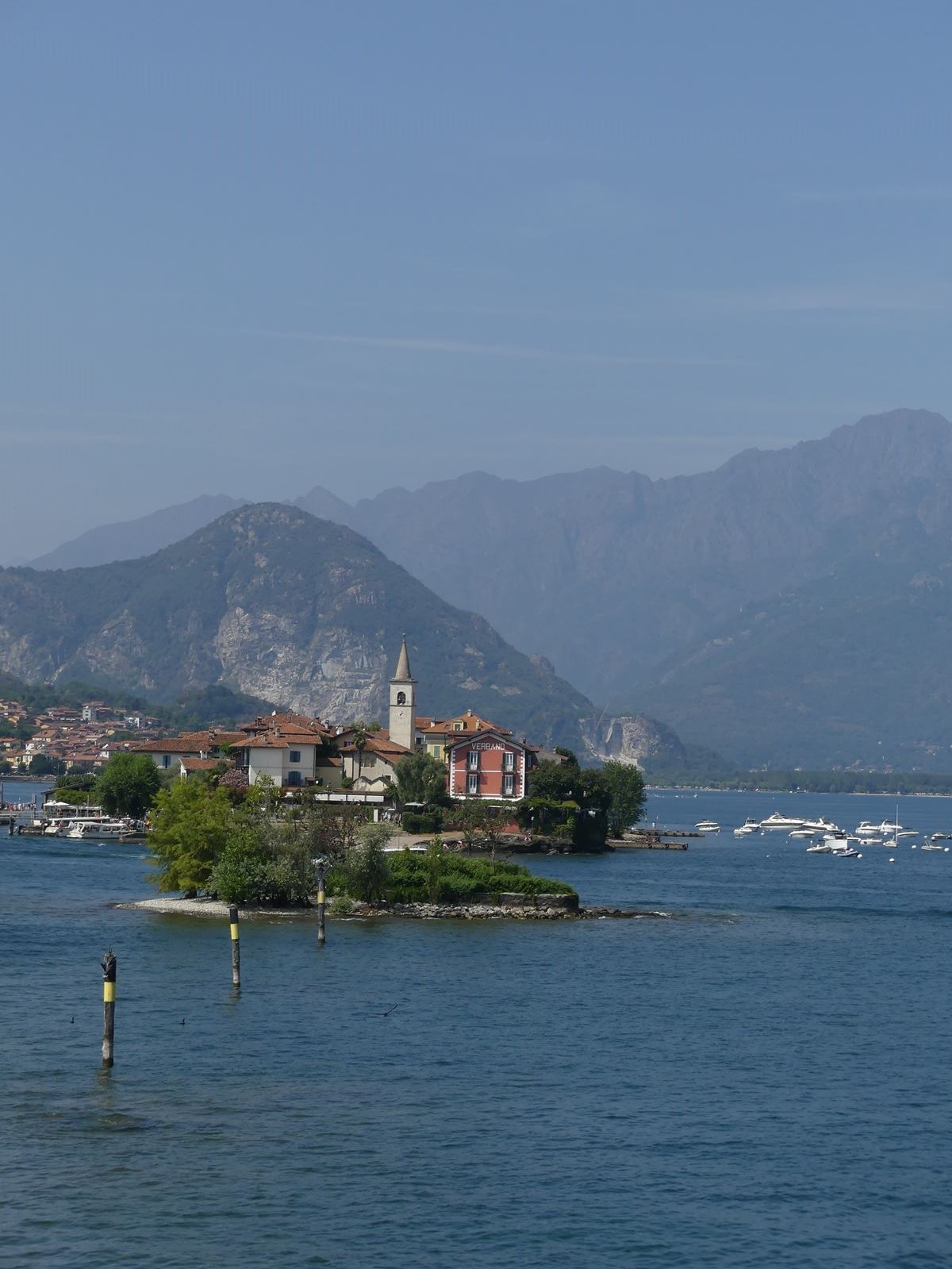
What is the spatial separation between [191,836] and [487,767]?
73.3 m

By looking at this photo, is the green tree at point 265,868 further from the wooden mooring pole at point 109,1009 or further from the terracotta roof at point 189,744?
the terracotta roof at point 189,744

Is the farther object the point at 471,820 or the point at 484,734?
the point at 484,734

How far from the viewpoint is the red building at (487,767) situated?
6102 inches

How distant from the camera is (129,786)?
157000 mm

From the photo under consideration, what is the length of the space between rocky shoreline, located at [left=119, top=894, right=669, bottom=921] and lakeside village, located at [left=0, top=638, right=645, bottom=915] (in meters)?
0.37

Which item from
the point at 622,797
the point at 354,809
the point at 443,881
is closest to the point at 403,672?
the point at 622,797

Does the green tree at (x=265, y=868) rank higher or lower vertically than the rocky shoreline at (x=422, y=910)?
higher

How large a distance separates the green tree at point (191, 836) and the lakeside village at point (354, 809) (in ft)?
0.26

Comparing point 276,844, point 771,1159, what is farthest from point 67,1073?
point 276,844

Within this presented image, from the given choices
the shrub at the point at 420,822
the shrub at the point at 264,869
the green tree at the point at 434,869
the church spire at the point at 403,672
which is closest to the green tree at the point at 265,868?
the shrub at the point at 264,869

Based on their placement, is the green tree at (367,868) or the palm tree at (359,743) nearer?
the green tree at (367,868)

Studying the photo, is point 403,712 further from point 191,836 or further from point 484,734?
point 191,836

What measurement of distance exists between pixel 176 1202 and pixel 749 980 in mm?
34577

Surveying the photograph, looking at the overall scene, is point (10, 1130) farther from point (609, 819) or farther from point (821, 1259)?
point (609, 819)
